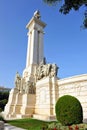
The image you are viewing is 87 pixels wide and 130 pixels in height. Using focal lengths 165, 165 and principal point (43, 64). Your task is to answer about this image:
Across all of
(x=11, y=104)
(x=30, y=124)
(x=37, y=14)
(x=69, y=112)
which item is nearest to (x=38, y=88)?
(x=11, y=104)

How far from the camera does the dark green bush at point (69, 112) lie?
10.6 metres

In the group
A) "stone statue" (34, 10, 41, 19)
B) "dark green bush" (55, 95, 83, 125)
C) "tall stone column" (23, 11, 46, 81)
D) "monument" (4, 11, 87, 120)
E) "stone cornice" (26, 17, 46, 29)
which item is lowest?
"dark green bush" (55, 95, 83, 125)

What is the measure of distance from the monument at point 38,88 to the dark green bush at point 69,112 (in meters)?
6.27

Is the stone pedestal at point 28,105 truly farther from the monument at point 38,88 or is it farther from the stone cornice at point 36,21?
the stone cornice at point 36,21

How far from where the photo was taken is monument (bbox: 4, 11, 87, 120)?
60.1ft

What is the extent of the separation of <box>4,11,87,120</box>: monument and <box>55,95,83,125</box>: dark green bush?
627cm

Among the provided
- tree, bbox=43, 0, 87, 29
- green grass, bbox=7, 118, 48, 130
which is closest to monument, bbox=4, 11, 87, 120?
green grass, bbox=7, 118, 48, 130

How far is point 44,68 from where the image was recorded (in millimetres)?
25062

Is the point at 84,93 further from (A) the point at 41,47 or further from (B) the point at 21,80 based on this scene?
(A) the point at 41,47

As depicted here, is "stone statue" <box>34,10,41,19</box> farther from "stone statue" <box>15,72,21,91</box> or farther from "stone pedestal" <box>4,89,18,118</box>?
"stone pedestal" <box>4,89,18,118</box>

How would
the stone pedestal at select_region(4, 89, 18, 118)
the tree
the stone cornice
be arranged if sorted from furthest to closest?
1. the stone cornice
2. the stone pedestal at select_region(4, 89, 18, 118)
3. the tree

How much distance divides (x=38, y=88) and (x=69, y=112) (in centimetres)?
1344

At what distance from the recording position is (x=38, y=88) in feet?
78.3

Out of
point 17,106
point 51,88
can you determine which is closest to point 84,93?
point 51,88
